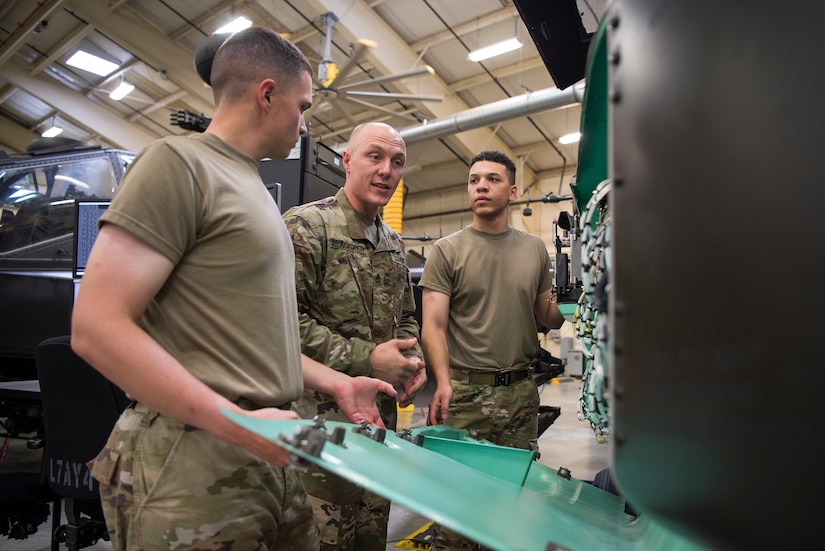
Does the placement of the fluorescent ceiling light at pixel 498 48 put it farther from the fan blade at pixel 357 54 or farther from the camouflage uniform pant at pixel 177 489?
the camouflage uniform pant at pixel 177 489

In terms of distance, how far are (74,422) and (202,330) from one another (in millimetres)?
1480

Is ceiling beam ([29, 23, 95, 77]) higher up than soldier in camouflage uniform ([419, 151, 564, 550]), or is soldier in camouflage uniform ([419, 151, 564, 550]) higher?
ceiling beam ([29, 23, 95, 77])

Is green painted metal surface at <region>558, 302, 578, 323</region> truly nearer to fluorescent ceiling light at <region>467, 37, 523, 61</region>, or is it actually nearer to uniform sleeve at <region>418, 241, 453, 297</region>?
uniform sleeve at <region>418, 241, 453, 297</region>

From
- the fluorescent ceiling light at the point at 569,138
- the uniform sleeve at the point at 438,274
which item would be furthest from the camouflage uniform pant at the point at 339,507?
the fluorescent ceiling light at the point at 569,138

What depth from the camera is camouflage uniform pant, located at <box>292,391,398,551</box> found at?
175 cm

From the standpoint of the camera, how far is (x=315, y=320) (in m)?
1.88

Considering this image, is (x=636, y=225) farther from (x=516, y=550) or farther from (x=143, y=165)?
(x=143, y=165)

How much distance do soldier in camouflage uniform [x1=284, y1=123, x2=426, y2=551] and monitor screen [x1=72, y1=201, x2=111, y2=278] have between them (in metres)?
1.89

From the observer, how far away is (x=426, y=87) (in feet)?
37.2

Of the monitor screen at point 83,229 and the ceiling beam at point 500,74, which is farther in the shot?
the ceiling beam at point 500,74

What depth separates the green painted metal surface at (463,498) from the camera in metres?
0.67

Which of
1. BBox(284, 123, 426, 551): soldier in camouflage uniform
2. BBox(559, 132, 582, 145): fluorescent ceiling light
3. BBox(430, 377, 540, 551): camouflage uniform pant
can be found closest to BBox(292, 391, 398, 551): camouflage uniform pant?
BBox(284, 123, 426, 551): soldier in camouflage uniform

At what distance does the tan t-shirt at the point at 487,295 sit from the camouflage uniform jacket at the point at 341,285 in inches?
19.4

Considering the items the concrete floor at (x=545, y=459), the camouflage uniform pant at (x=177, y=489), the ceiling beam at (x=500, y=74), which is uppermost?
the ceiling beam at (x=500, y=74)
